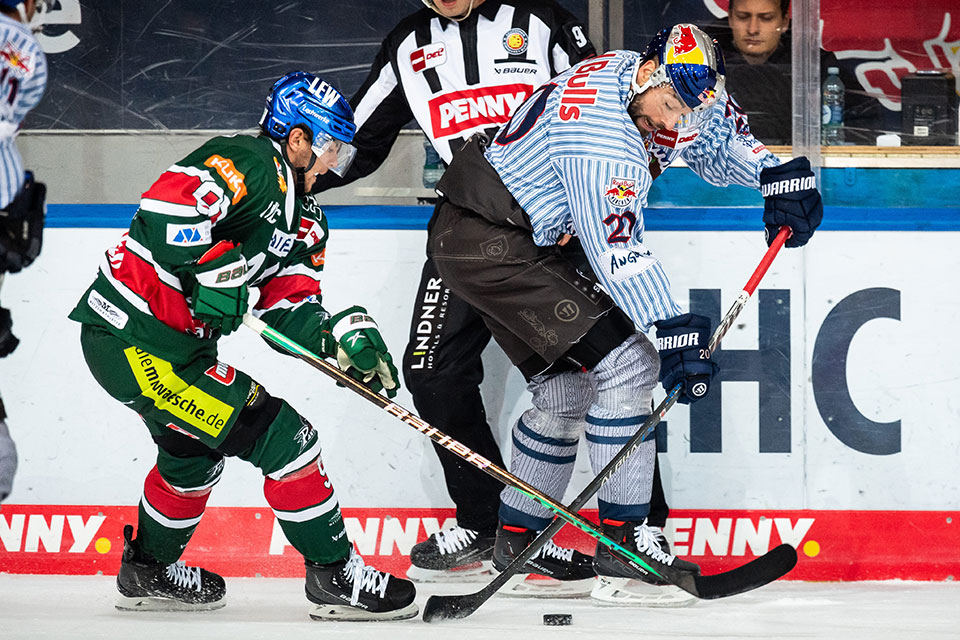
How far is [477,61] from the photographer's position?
341 cm

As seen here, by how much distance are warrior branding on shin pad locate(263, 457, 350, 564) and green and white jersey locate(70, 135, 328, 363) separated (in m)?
0.33

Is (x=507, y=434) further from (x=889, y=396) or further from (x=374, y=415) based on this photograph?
(x=889, y=396)

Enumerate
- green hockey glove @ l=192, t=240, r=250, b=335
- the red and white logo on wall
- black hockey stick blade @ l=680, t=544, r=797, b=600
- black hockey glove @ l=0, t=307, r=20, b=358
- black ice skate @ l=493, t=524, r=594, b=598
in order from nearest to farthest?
1. black hockey glove @ l=0, t=307, r=20, b=358
2. green hockey glove @ l=192, t=240, r=250, b=335
3. black hockey stick blade @ l=680, t=544, r=797, b=600
4. black ice skate @ l=493, t=524, r=594, b=598
5. the red and white logo on wall

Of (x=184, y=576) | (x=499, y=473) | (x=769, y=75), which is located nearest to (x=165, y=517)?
(x=184, y=576)

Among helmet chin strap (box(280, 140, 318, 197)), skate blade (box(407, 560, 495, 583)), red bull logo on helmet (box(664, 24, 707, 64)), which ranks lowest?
skate blade (box(407, 560, 495, 583))

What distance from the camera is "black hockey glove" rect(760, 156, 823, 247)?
3.04 metres

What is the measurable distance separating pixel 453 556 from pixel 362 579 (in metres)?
0.58

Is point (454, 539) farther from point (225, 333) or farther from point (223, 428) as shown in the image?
point (225, 333)

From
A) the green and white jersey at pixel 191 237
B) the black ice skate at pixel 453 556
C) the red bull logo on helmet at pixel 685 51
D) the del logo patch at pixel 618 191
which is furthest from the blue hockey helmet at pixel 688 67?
the black ice skate at pixel 453 556

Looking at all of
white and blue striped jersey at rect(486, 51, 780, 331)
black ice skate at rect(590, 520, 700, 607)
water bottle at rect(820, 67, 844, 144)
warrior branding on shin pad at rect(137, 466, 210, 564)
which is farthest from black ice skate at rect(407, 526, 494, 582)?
water bottle at rect(820, 67, 844, 144)

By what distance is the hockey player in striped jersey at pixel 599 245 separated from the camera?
2.65 m

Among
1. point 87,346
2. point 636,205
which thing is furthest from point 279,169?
point 636,205

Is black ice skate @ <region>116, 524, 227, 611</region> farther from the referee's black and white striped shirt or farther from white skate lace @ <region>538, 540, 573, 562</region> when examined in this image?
the referee's black and white striped shirt

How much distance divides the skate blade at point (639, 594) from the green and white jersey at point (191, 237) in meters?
0.89
